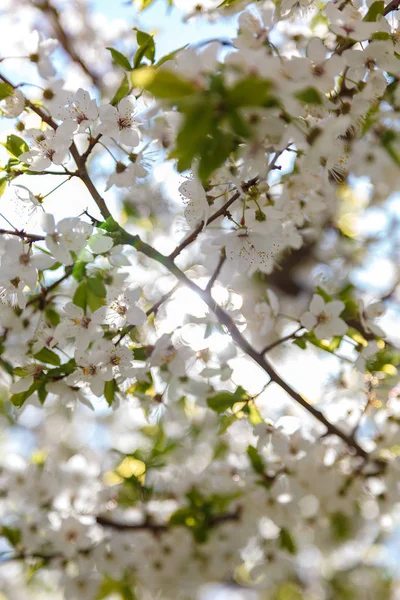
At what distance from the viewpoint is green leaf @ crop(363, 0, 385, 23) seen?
121 cm

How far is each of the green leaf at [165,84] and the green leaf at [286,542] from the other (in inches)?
63.1

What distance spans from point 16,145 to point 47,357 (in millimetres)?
527

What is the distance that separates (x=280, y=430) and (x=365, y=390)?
→ 0.35 metres

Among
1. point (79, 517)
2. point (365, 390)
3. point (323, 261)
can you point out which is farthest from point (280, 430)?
point (323, 261)

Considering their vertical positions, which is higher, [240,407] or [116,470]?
[240,407]

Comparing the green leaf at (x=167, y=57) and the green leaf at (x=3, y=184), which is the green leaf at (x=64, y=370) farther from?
the green leaf at (x=167, y=57)

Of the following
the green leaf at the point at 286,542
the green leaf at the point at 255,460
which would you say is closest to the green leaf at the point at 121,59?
the green leaf at the point at 255,460

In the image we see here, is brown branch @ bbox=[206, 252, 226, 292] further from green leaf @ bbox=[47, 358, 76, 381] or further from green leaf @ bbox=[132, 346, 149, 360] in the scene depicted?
green leaf @ bbox=[47, 358, 76, 381]

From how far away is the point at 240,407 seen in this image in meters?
1.68

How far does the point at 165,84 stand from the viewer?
26.9 inches

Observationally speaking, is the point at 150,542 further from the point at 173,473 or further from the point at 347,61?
the point at 347,61

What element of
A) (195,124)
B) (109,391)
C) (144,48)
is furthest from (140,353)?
(195,124)

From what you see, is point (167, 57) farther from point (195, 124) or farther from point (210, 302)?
point (195, 124)

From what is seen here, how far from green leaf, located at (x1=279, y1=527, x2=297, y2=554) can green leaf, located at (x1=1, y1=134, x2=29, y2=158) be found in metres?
1.45
